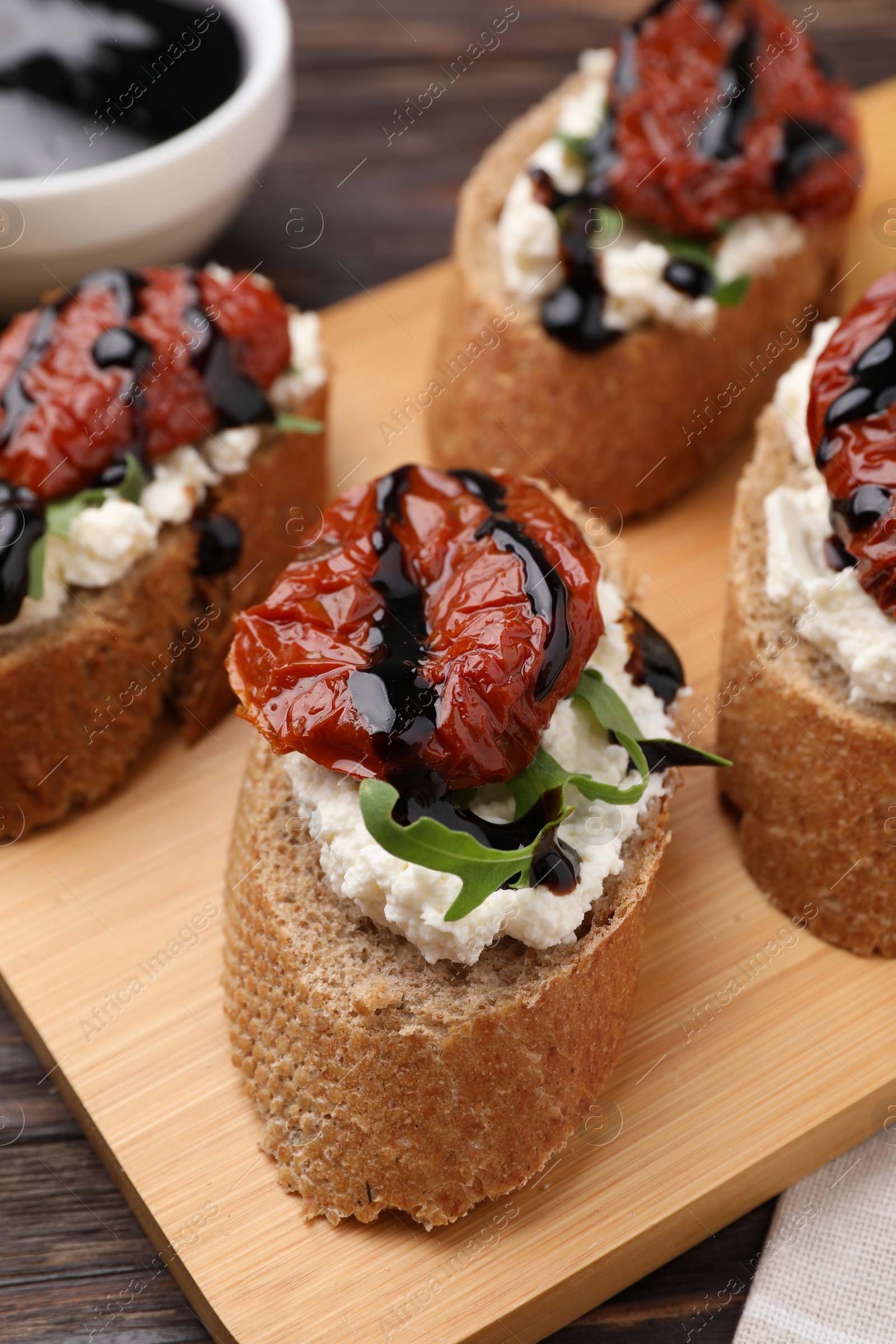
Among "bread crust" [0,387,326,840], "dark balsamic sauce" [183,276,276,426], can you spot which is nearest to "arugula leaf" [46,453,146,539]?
"bread crust" [0,387,326,840]

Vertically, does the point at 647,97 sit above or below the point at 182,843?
above

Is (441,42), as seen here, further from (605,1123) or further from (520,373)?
(605,1123)

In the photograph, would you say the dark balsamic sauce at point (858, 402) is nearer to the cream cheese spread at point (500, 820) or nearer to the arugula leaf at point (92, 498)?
the cream cheese spread at point (500, 820)

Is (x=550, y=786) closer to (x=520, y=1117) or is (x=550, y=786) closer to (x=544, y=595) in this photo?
(x=544, y=595)

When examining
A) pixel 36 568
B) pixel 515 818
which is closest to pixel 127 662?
pixel 36 568

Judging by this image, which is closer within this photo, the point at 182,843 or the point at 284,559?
the point at 182,843

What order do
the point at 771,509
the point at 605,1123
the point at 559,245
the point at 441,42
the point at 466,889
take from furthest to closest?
the point at 441,42, the point at 559,245, the point at 771,509, the point at 605,1123, the point at 466,889

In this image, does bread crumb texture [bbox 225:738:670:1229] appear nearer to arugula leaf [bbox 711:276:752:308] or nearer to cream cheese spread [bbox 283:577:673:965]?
cream cheese spread [bbox 283:577:673:965]

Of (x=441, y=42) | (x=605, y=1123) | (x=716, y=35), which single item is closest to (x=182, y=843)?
(x=605, y=1123)
